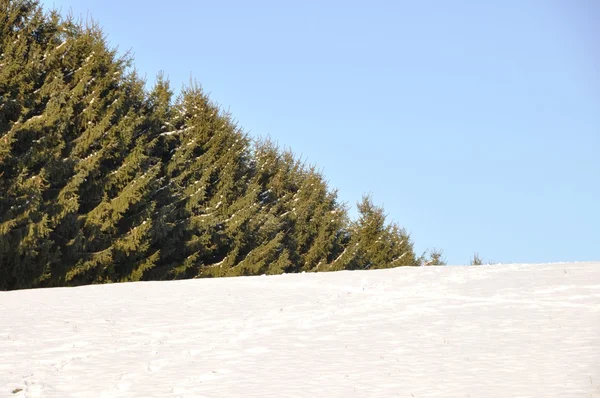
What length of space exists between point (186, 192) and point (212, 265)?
4156 mm

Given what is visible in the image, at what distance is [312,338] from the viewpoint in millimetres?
17750

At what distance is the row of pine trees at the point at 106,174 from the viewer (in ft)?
93.2

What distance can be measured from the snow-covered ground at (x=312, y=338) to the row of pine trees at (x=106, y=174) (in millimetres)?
3997

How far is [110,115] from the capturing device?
31422 millimetres

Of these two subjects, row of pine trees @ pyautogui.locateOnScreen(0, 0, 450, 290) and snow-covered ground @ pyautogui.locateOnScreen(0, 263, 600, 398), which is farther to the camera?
row of pine trees @ pyautogui.locateOnScreen(0, 0, 450, 290)

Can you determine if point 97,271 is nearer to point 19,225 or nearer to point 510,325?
point 19,225

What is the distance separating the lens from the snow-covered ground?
45.1 ft

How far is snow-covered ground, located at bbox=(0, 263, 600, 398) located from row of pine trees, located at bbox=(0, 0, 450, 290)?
4.00 metres

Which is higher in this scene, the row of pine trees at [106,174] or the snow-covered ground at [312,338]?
the row of pine trees at [106,174]

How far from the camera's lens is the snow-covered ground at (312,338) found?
541 inches

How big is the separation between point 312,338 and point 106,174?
54.1 feet

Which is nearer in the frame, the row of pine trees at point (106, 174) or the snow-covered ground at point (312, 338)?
the snow-covered ground at point (312, 338)

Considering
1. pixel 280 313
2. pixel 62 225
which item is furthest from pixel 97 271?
pixel 280 313

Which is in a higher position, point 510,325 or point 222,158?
point 222,158
